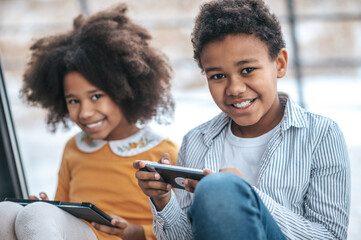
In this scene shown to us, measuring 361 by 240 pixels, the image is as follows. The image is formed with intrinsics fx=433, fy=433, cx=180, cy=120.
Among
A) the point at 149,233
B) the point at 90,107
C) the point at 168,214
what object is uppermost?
the point at 90,107

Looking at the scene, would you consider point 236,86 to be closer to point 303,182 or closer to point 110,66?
point 303,182

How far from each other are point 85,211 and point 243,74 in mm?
551

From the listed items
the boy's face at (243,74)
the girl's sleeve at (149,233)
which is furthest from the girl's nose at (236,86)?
the girl's sleeve at (149,233)

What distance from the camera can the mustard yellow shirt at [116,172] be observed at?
141 cm

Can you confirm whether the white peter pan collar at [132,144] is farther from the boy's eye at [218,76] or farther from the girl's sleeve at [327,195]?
the girl's sleeve at [327,195]

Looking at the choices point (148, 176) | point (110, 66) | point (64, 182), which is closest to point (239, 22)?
point (148, 176)

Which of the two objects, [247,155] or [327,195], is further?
[247,155]

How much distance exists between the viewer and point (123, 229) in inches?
50.8

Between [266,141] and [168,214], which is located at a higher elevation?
[266,141]

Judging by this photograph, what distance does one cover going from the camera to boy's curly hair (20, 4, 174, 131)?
146 cm

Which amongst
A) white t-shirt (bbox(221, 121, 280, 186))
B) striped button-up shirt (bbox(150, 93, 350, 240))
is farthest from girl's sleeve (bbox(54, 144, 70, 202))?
white t-shirt (bbox(221, 121, 280, 186))

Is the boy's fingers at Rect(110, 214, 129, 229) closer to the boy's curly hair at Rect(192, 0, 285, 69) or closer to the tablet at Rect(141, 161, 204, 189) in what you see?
the tablet at Rect(141, 161, 204, 189)

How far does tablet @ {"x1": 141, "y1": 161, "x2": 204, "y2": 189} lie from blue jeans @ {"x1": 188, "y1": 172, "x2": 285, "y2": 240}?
0.09 metres

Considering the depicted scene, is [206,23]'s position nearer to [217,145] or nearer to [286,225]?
[217,145]
